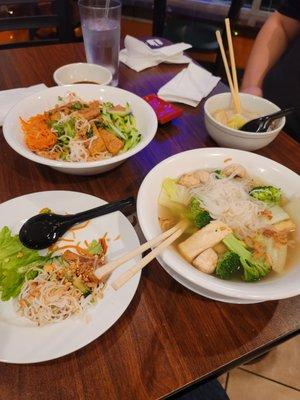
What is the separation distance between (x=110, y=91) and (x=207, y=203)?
75cm

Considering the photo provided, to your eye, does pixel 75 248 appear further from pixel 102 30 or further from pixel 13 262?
pixel 102 30

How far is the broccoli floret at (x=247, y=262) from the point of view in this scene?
0.80m

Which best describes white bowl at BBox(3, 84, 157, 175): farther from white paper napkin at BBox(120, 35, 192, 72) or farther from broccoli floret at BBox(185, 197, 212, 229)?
white paper napkin at BBox(120, 35, 192, 72)

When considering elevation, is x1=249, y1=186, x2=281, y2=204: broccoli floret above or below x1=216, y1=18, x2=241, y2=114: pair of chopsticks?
below

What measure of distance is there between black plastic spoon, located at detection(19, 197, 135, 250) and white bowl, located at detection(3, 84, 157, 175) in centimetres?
16

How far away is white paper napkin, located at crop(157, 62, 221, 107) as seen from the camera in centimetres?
162

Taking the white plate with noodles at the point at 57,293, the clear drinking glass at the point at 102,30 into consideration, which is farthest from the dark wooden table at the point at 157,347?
the clear drinking glass at the point at 102,30

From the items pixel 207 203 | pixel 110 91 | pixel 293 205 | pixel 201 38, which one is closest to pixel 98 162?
pixel 207 203

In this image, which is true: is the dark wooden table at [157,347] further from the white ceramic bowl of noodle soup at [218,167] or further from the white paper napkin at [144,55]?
the white paper napkin at [144,55]

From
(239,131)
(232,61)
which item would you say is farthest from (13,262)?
(232,61)

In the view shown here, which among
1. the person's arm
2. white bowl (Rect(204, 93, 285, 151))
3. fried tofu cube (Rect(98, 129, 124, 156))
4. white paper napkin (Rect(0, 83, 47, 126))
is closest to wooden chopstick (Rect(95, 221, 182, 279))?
fried tofu cube (Rect(98, 129, 124, 156))

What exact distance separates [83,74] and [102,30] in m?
0.24

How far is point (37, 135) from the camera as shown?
1121 millimetres

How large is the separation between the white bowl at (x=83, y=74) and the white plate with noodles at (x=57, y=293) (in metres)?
0.82
